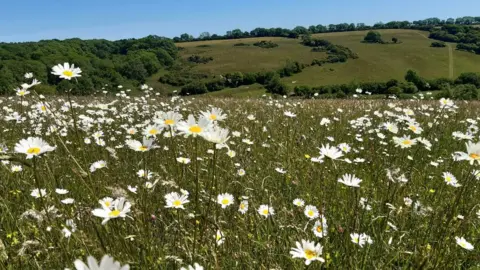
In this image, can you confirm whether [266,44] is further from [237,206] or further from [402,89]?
[237,206]

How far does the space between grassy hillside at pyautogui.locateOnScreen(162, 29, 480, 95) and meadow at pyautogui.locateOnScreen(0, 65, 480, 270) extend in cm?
5732

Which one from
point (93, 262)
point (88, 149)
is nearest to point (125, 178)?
point (88, 149)

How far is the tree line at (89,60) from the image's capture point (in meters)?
28.0

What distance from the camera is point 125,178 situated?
3354 mm

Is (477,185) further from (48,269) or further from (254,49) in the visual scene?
(254,49)

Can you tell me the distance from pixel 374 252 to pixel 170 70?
7390 centimetres

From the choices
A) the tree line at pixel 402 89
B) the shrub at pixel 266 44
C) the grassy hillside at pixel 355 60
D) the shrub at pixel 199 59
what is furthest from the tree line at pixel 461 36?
the shrub at pixel 199 59

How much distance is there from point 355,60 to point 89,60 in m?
57.0

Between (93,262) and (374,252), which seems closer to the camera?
(93,262)

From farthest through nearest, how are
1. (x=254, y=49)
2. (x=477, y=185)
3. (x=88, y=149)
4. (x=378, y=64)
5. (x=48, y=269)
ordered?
(x=254, y=49), (x=378, y=64), (x=88, y=149), (x=477, y=185), (x=48, y=269)

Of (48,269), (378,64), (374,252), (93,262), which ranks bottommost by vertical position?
(378,64)

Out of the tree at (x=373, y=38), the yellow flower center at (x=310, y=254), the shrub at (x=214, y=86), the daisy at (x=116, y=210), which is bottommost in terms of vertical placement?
the shrub at (x=214, y=86)

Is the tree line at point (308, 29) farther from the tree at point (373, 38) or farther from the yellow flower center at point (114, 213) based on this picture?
the yellow flower center at point (114, 213)

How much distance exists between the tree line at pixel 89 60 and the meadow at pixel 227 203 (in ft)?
39.0
